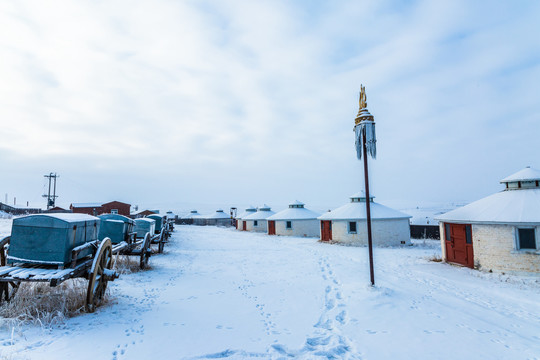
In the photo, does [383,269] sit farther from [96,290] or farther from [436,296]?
[96,290]

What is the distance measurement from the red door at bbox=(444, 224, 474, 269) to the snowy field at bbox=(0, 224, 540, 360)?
7.18ft

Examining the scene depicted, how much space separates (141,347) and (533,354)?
616cm

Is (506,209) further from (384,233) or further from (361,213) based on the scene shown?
(361,213)

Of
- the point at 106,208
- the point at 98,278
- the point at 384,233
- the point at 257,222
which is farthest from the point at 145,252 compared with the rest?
the point at 106,208

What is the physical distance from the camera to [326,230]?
24.4 meters

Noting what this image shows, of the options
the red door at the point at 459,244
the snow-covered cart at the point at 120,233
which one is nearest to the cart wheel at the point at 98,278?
the snow-covered cart at the point at 120,233

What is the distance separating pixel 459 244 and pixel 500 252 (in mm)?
2043

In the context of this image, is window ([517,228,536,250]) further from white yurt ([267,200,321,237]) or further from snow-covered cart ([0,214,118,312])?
white yurt ([267,200,321,237])

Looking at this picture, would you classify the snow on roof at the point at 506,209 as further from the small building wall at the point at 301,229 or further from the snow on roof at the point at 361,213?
the small building wall at the point at 301,229

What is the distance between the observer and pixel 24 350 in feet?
13.3

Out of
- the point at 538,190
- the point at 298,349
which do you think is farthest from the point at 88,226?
the point at 538,190

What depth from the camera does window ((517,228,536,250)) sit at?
10.7 metres

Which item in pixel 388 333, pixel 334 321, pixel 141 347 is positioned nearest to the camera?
pixel 141 347

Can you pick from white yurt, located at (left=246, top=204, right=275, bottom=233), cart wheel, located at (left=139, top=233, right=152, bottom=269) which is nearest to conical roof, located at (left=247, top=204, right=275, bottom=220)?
white yurt, located at (left=246, top=204, right=275, bottom=233)
